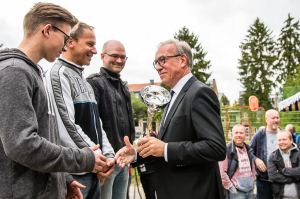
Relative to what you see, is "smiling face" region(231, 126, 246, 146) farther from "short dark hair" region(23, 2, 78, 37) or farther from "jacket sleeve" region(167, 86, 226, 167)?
"short dark hair" region(23, 2, 78, 37)

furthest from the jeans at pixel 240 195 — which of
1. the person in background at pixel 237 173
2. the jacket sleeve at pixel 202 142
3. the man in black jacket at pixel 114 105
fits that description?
the jacket sleeve at pixel 202 142

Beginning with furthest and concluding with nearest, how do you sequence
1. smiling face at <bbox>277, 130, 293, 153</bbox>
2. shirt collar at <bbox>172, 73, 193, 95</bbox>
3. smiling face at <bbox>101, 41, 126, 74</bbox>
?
smiling face at <bbox>277, 130, 293, 153</bbox>
smiling face at <bbox>101, 41, 126, 74</bbox>
shirt collar at <bbox>172, 73, 193, 95</bbox>

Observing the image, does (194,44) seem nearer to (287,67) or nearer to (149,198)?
(287,67)

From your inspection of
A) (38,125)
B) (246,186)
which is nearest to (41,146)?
(38,125)

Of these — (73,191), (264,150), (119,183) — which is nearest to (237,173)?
(264,150)

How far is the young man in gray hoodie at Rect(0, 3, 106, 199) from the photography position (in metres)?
1.32

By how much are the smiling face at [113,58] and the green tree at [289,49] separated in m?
38.9

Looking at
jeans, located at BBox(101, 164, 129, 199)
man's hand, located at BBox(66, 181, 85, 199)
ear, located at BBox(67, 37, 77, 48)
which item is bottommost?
jeans, located at BBox(101, 164, 129, 199)

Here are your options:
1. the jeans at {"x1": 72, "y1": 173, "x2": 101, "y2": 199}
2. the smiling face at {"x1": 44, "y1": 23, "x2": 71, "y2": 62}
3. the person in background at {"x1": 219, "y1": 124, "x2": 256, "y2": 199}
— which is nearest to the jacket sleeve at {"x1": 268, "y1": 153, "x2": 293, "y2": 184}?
the person in background at {"x1": 219, "y1": 124, "x2": 256, "y2": 199}

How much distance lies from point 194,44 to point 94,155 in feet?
134

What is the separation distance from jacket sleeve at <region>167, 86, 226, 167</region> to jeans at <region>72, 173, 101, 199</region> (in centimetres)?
80

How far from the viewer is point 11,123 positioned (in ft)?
4.29

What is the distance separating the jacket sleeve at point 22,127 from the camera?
130 centimetres

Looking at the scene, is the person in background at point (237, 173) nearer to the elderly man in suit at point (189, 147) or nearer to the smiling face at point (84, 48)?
the elderly man in suit at point (189, 147)
